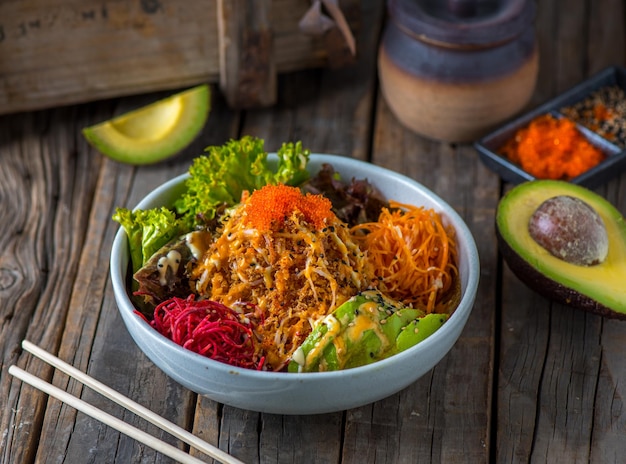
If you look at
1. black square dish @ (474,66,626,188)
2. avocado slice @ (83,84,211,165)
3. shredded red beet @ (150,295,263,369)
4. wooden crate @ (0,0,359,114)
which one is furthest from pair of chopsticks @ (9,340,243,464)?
black square dish @ (474,66,626,188)

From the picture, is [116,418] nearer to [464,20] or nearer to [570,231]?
[570,231]

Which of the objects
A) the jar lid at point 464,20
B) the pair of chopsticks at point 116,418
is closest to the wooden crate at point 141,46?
the jar lid at point 464,20

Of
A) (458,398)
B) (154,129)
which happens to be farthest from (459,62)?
(458,398)

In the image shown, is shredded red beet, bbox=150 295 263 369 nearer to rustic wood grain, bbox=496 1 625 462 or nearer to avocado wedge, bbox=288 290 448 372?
avocado wedge, bbox=288 290 448 372

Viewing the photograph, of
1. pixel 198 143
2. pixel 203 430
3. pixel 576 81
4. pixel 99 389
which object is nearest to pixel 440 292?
pixel 203 430

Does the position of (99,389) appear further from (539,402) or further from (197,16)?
(197,16)
